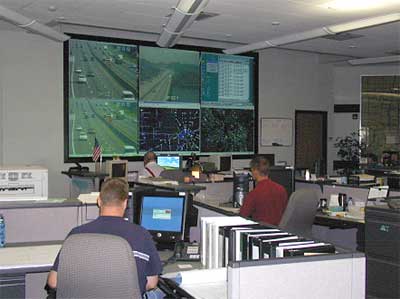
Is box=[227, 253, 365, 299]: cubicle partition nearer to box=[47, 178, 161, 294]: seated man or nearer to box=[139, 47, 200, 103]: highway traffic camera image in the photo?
box=[47, 178, 161, 294]: seated man

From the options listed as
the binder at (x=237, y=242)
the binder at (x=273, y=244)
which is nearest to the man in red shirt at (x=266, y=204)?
the binder at (x=237, y=242)

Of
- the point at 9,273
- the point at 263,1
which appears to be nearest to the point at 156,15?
the point at 263,1

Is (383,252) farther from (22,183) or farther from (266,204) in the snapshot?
(22,183)

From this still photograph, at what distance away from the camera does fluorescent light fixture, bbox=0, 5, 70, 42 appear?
6781mm

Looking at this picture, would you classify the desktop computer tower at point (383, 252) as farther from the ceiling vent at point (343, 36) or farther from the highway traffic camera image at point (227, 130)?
the highway traffic camera image at point (227, 130)

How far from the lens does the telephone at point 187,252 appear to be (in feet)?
11.8

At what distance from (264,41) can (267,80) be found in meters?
2.02

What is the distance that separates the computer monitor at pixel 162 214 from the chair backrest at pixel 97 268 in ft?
4.90

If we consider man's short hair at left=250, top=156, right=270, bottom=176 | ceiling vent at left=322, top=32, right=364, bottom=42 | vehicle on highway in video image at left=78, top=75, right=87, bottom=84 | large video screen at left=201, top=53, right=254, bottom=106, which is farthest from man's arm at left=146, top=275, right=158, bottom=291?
large video screen at left=201, top=53, right=254, bottom=106

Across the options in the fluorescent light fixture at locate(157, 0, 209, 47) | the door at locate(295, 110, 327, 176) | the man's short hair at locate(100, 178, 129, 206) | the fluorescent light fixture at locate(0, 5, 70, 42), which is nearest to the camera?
the man's short hair at locate(100, 178, 129, 206)

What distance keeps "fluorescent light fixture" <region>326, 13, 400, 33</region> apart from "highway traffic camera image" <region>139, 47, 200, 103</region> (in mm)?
3038

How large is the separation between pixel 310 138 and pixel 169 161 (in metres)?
4.11

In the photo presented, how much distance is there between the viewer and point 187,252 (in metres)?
3.69

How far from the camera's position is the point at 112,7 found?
24.4ft
